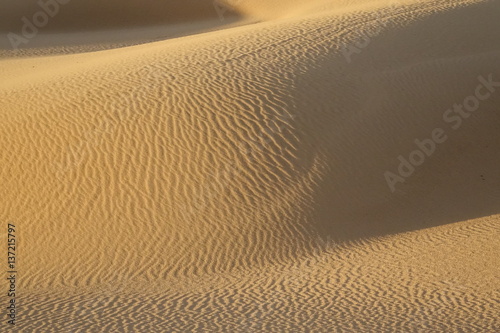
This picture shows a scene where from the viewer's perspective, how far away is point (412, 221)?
9.34 m

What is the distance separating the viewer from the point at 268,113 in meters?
10.8

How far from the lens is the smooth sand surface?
22.6 feet

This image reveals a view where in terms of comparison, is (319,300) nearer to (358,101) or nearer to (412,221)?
(412,221)

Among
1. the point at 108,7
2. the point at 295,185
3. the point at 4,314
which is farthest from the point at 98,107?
the point at 108,7

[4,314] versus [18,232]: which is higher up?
[18,232]

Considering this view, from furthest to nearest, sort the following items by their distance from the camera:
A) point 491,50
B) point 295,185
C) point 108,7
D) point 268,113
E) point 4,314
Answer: point 108,7, point 491,50, point 268,113, point 295,185, point 4,314

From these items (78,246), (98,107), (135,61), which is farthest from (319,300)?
(135,61)

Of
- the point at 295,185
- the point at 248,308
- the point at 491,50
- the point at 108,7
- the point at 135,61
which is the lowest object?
the point at 248,308

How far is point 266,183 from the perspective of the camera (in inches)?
387

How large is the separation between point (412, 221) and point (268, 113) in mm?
2978

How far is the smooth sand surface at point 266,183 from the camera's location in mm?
6902

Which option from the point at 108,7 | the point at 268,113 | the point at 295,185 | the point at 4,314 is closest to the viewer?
the point at 4,314

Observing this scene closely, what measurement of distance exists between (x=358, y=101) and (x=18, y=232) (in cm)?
586

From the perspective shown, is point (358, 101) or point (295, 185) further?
point (358, 101)
